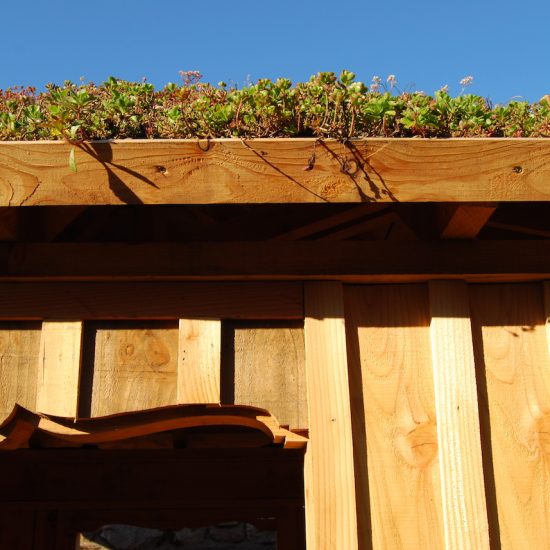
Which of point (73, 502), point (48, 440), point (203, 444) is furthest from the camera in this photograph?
point (73, 502)

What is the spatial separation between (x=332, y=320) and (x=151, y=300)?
19.9 inches

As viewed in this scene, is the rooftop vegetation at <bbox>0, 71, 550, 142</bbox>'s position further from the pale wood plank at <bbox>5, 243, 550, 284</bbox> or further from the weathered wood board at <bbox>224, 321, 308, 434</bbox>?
the weathered wood board at <bbox>224, 321, 308, 434</bbox>

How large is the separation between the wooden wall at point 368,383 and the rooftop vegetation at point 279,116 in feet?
1.45

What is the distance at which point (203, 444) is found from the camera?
119 inches

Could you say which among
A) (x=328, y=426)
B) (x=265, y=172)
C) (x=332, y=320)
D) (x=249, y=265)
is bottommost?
(x=328, y=426)

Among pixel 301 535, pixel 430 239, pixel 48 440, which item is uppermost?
pixel 430 239

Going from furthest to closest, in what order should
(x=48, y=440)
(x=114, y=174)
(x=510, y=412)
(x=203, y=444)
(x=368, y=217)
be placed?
(x=203, y=444), (x=48, y=440), (x=368, y=217), (x=510, y=412), (x=114, y=174)

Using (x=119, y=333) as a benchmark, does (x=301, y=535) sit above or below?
below

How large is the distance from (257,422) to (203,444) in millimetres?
1030

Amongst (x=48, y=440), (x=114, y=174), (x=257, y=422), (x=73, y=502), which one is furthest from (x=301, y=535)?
(x=114, y=174)

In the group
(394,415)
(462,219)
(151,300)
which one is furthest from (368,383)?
(151,300)

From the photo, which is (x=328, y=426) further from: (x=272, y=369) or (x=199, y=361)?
(x=199, y=361)

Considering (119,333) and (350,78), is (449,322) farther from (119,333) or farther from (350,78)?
(119,333)

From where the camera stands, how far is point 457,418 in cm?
201
